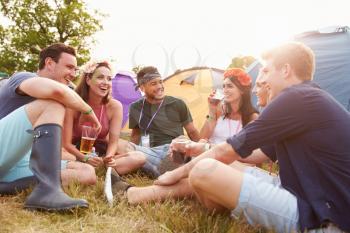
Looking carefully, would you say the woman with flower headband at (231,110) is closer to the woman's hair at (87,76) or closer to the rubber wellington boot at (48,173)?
the woman's hair at (87,76)

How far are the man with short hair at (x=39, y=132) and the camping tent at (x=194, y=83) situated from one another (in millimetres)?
4524

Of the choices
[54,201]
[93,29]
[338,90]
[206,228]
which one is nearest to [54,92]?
[54,201]

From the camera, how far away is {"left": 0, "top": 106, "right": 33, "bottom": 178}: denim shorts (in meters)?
2.35

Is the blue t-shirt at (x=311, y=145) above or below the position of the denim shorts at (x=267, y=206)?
above

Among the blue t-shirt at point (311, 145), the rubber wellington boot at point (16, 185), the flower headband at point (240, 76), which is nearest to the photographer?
the blue t-shirt at point (311, 145)

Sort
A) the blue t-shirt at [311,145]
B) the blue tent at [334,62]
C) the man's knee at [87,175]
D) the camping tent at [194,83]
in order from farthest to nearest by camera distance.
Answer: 1. the camping tent at [194,83]
2. the blue tent at [334,62]
3. the man's knee at [87,175]
4. the blue t-shirt at [311,145]

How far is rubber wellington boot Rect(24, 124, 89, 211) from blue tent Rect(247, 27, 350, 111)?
3.90m

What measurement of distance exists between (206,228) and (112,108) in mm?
1855

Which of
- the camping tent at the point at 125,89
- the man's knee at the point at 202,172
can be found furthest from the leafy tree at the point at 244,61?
the man's knee at the point at 202,172

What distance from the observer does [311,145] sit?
1794mm

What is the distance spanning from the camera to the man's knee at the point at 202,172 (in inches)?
74.9

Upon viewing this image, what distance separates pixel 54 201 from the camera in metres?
2.12

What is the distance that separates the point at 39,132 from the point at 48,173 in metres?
0.22

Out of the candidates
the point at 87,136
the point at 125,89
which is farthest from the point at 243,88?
the point at 125,89
